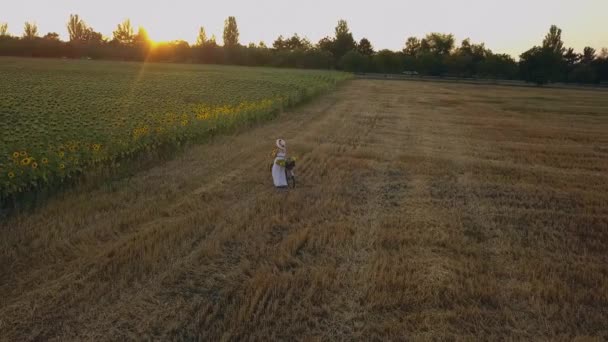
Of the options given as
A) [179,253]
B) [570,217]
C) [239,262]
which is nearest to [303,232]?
[239,262]


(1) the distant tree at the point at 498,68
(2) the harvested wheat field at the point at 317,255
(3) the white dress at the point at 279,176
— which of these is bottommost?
(2) the harvested wheat field at the point at 317,255

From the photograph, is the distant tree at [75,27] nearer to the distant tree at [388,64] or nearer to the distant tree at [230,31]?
the distant tree at [230,31]

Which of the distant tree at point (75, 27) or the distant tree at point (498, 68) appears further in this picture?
the distant tree at point (75, 27)

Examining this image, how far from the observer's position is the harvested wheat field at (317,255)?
14.6 feet

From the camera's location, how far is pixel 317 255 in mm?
6023

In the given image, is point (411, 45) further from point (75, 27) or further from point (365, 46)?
point (75, 27)

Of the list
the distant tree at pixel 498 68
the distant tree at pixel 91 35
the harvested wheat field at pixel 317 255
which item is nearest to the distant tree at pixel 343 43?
the distant tree at pixel 498 68

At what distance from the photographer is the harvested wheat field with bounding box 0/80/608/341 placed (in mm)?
4453

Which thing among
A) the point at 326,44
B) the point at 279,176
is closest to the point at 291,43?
the point at 326,44

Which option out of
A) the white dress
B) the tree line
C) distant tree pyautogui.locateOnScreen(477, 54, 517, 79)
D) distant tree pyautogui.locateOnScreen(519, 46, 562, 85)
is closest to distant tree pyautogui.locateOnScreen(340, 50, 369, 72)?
the tree line

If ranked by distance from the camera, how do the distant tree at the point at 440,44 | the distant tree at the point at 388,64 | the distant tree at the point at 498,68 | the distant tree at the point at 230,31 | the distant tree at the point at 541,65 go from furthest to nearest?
the distant tree at the point at 230,31
the distant tree at the point at 440,44
the distant tree at the point at 388,64
the distant tree at the point at 498,68
the distant tree at the point at 541,65

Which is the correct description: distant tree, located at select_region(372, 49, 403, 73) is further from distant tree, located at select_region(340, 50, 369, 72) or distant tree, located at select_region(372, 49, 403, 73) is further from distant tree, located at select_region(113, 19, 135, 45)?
distant tree, located at select_region(113, 19, 135, 45)

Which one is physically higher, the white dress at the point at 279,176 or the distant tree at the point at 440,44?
the distant tree at the point at 440,44

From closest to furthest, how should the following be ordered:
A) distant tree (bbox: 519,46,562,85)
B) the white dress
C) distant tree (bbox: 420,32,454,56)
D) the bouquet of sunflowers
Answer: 1. the bouquet of sunflowers
2. the white dress
3. distant tree (bbox: 519,46,562,85)
4. distant tree (bbox: 420,32,454,56)
